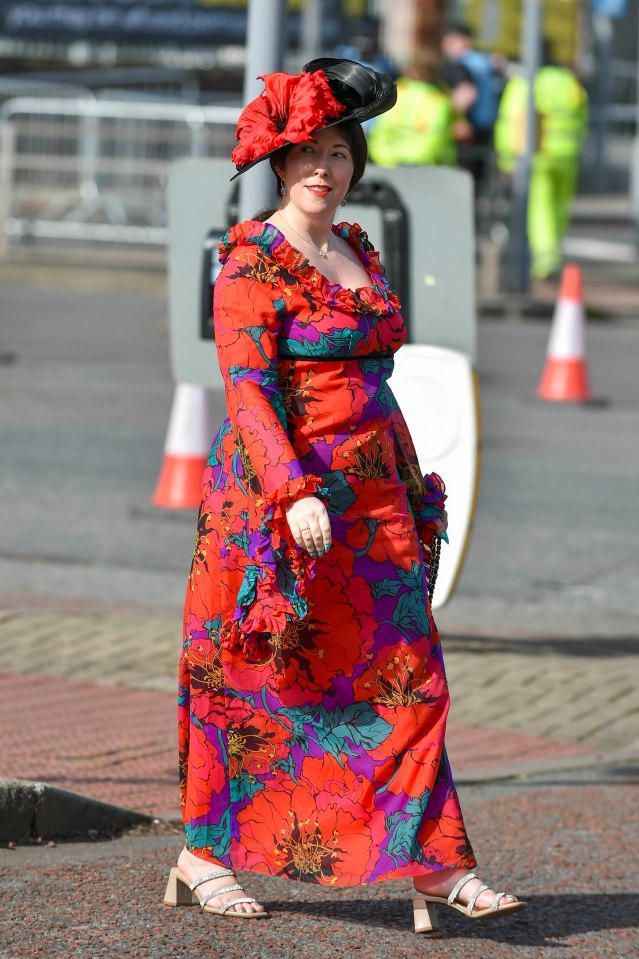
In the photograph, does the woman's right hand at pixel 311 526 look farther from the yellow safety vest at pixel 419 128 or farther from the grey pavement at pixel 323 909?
the yellow safety vest at pixel 419 128

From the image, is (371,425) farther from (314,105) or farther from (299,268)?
(314,105)

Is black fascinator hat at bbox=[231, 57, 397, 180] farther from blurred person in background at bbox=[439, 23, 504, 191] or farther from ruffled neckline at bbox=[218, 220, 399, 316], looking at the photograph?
blurred person in background at bbox=[439, 23, 504, 191]

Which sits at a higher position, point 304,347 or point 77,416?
point 304,347

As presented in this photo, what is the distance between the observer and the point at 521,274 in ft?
57.8

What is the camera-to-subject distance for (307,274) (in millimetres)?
3854

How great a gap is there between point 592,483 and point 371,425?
19.7 ft

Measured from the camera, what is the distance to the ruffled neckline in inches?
151

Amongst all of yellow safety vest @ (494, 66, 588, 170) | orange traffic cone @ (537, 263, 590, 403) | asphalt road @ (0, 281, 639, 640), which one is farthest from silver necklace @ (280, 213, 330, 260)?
yellow safety vest @ (494, 66, 588, 170)

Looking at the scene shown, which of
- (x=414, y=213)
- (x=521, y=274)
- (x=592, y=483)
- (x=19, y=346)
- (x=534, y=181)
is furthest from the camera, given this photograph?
(x=534, y=181)

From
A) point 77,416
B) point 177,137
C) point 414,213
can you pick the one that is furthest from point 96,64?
point 414,213

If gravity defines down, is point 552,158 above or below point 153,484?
above

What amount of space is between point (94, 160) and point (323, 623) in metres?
17.2

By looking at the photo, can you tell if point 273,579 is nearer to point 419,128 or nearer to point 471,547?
point 471,547

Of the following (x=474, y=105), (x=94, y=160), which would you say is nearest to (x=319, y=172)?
(x=474, y=105)
